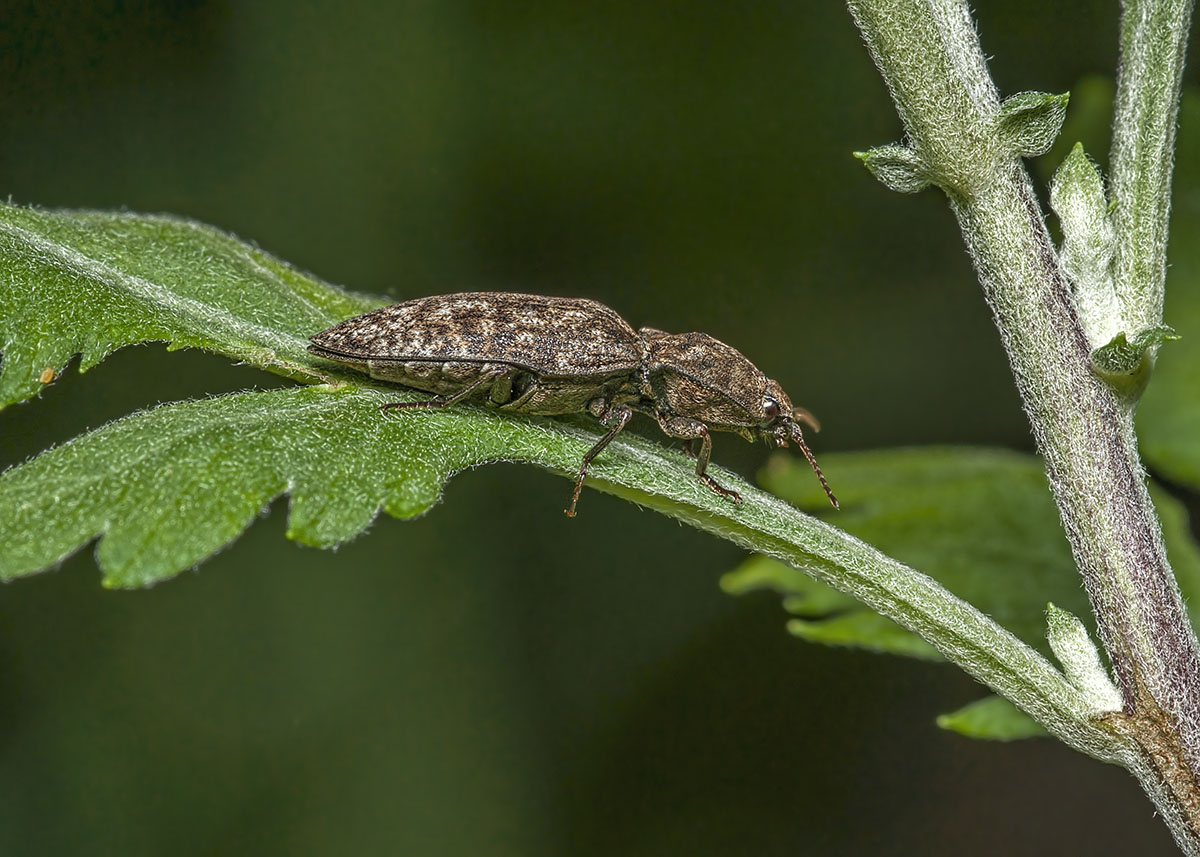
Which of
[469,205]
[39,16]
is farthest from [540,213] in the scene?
[39,16]

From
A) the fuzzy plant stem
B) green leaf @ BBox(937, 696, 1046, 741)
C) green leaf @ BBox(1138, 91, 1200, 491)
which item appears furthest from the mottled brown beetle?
green leaf @ BBox(1138, 91, 1200, 491)

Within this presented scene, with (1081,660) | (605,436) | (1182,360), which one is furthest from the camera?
(1182,360)

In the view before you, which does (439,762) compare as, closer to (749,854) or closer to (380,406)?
(749,854)

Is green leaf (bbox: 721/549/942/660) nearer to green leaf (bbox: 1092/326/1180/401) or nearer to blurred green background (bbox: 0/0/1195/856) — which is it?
green leaf (bbox: 1092/326/1180/401)

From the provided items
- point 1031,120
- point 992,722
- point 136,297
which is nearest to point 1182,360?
point 992,722

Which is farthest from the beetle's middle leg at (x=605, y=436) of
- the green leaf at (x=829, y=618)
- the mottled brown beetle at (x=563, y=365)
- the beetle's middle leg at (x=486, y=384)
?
the green leaf at (x=829, y=618)

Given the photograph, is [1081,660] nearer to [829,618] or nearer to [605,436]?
[605,436]
